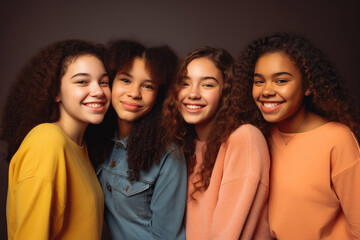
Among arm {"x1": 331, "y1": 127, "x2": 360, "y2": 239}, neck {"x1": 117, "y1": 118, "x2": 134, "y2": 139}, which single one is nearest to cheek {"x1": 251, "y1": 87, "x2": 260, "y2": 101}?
arm {"x1": 331, "y1": 127, "x2": 360, "y2": 239}

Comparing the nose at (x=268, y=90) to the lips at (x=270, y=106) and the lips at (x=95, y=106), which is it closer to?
the lips at (x=270, y=106)

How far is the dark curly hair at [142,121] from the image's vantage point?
2344 millimetres

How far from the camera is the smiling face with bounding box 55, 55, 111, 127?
2.22 metres

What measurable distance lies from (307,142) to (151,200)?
106 cm

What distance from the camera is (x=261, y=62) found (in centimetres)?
224

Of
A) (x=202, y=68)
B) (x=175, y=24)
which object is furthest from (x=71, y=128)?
(x=175, y=24)

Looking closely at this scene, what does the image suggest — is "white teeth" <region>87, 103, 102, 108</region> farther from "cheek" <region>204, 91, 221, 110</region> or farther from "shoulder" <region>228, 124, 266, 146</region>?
"shoulder" <region>228, 124, 266, 146</region>

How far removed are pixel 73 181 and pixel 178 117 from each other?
2.82ft

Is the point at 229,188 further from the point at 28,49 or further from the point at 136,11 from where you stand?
the point at 28,49

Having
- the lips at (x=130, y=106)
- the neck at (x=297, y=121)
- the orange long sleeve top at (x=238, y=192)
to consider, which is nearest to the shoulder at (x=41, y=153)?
the lips at (x=130, y=106)

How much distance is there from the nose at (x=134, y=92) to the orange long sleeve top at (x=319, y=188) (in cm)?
104

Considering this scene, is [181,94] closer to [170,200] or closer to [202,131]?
[202,131]

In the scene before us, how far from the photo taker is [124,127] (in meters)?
2.57

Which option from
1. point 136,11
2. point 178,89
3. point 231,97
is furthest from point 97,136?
point 136,11
